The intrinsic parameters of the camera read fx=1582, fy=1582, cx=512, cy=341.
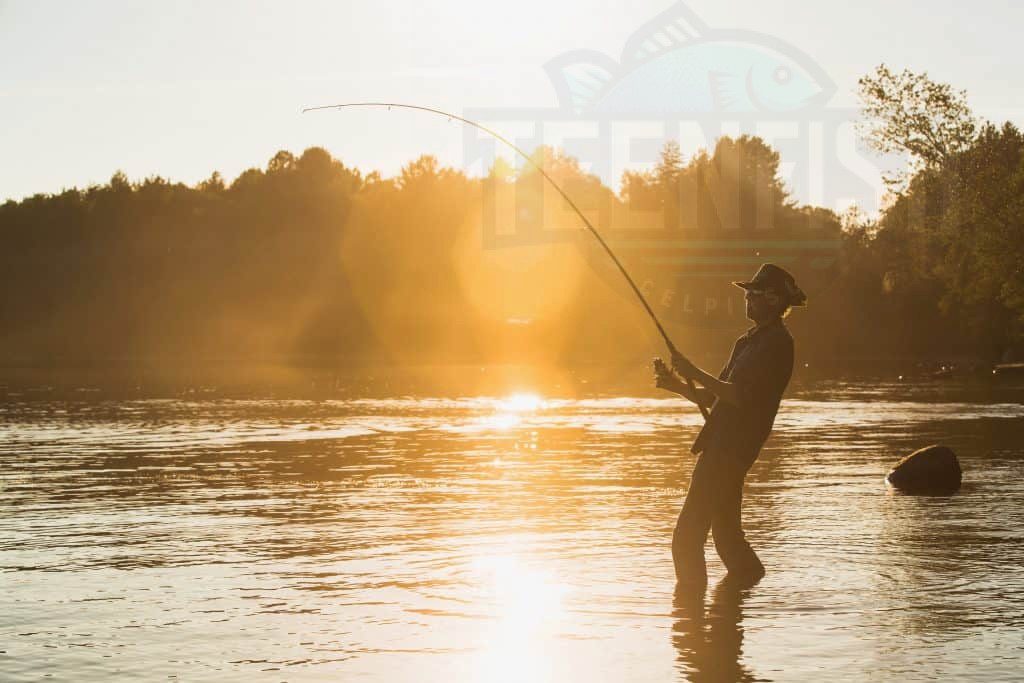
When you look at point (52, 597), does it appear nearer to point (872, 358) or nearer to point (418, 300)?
point (872, 358)

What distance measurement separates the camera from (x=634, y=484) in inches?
762

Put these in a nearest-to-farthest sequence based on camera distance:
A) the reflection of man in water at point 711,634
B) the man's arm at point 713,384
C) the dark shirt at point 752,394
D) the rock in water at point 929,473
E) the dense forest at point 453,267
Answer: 1. the reflection of man in water at point 711,634
2. the man's arm at point 713,384
3. the dark shirt at point 752,394
4. the rock in water at point 929,473
5. the dense forest at point 453,267

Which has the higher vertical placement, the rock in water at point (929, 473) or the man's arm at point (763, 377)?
the man's arm at point (763, 377)

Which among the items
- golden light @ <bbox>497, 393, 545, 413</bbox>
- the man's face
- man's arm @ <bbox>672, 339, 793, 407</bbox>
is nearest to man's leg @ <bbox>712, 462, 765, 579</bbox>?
man's arm @ <bbox>672, 339, 793, 407</bbox>

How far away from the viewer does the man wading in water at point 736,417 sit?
10.4 meters

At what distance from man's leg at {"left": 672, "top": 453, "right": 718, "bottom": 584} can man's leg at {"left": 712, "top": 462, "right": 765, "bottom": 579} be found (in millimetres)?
68

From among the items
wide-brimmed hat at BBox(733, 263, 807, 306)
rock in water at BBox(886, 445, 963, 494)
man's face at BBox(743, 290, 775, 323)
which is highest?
wide-brimmed hat at BBox(733, 263, 807, 306)

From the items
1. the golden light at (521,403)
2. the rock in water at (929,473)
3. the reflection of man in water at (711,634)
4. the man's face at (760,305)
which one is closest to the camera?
the reflection of man in water at (711,634)

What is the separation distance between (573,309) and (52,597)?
95.0 meters

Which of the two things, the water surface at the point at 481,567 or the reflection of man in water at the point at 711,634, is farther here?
the water surface at the point at 481,567

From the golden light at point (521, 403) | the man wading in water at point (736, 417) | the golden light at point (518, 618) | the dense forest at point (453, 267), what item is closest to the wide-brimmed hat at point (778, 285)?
the man wading in water at point (736, 417)

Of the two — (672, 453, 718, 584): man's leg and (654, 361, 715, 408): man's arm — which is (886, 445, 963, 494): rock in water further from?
(672, 453, 718, 584): man's leg

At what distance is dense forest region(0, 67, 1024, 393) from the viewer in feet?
263

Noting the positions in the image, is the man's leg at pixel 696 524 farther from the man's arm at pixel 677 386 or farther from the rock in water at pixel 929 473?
the rock in water at pixel 929 473
